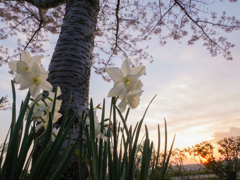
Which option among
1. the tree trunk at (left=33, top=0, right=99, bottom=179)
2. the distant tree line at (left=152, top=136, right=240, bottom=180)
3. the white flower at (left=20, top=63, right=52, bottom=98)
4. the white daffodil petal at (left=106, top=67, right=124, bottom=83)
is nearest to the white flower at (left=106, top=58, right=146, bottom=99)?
the white daffodil petal at (left=106, top=67, right=124, bottom=83)

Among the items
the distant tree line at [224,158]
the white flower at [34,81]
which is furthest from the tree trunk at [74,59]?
the distant tree line at [224,158]

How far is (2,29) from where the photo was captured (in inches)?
273

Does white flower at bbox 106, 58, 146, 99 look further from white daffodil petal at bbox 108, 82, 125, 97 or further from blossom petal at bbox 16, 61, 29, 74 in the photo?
blossom petal at bbox 16, 61, 29, 74

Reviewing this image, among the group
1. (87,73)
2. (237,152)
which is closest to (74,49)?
(87,73)

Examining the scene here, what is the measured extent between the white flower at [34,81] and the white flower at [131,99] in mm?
399

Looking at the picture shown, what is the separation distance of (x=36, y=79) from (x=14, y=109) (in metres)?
0.18

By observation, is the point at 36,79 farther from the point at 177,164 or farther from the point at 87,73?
the point at 177,164

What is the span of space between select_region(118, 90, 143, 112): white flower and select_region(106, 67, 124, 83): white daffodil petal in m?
0.09

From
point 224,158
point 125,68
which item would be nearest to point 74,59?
point 125,68

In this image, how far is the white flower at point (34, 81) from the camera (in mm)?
783

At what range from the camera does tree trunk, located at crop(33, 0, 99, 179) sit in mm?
1684

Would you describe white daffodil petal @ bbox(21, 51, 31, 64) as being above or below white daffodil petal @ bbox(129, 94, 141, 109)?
above

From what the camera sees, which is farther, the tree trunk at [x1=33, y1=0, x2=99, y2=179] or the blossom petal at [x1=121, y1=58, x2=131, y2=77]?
the tree trunk at [x1=33, y1=0, x2=99, y2=179]

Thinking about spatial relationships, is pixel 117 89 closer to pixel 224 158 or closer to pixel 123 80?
pixel 123 80
